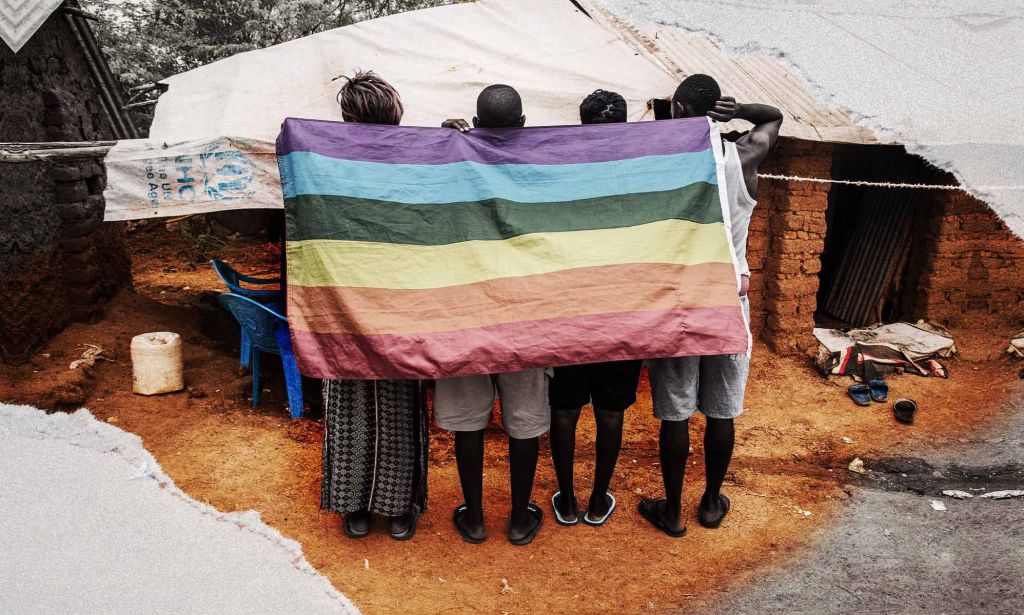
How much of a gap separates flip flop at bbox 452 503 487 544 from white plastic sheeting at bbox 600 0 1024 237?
4120mm

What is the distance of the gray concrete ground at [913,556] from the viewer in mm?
2758

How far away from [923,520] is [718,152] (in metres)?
2.27

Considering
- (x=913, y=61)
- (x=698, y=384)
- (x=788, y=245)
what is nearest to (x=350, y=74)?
(x=698, y=384)

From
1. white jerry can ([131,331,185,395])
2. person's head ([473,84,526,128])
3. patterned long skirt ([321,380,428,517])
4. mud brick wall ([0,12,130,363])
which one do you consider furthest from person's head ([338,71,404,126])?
mud brick wall ([0,12,130,363])

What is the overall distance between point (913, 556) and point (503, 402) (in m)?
2.09

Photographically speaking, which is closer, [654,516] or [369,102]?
[369,102]

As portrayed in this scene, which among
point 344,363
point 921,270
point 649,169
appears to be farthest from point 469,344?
point 921,270

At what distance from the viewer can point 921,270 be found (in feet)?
20.1

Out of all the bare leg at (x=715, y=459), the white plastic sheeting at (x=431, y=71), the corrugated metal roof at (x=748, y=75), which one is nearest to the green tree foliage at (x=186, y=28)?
the white plastic sheeting at (x=431, y=71)

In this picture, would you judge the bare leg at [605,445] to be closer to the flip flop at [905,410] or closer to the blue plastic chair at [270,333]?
the blue plastic chair at [270,333]

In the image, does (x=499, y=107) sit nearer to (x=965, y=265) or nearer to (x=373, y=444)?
(x=373, y=444)

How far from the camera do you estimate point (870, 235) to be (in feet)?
22.0

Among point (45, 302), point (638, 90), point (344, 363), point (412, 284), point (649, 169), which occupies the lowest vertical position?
point (45, 302)

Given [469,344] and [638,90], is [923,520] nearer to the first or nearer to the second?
[469,344]
